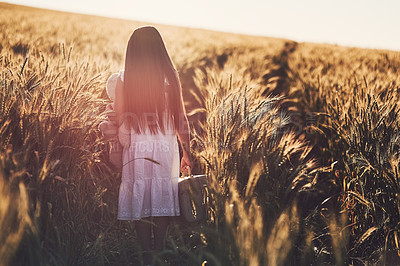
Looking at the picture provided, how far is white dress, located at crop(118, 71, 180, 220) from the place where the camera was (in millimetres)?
3072

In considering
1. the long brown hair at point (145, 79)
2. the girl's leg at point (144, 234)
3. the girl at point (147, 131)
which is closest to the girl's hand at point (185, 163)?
the girl at point (147, 131)

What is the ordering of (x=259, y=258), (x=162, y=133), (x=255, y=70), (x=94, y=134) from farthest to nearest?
(x=255, y=70) → (x=94, y=134) → (x=162, y=133) → (x=259, y=258)

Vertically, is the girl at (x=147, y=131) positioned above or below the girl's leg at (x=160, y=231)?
above

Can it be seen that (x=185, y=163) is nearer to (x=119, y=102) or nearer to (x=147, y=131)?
(x=147, y=131)

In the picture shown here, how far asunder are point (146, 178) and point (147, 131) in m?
0.29

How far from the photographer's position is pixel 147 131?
3121 mm

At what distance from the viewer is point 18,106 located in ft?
9.36

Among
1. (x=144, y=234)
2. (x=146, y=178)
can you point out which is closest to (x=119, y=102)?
(x=146, y=178)


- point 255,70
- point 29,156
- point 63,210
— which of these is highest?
point 255,70

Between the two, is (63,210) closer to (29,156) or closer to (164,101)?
(29,156)

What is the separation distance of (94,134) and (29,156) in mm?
811

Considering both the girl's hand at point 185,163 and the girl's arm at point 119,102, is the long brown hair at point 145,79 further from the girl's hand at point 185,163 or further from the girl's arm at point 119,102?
the girl's hand at point 185,163

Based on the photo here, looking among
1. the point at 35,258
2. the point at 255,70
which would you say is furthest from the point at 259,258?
the point at 255,70

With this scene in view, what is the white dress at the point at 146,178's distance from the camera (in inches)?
121
